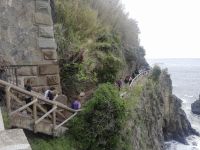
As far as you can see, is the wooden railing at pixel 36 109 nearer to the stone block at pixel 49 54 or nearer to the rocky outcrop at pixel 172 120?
the stone block at pixel 49 54

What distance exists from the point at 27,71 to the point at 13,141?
387 inches

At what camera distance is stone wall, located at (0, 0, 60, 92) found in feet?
40.5

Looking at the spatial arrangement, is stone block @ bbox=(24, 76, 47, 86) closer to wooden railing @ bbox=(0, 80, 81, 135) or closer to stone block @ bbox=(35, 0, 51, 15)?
wooden railing @ bbox=(0, 80, 81, 135)

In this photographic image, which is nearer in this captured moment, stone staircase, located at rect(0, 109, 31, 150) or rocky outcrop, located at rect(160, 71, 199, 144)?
stone staircase, located at rect(0, 109, 31, 150)

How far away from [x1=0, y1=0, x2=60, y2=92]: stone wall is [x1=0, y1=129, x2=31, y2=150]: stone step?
9447 mm

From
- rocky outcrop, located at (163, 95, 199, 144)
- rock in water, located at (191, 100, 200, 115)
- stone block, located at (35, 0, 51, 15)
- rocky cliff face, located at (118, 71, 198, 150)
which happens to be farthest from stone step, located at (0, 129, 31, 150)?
rock in water, located at (191, 100, 200, 115)

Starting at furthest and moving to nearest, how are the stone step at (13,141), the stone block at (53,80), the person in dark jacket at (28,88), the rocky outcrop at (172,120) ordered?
the rocky outcrop at (172,120), the stone block at (53,80), the person in dark jacket at (28,88), the stone step at (13,141)

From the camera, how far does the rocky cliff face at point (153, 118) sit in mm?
14422

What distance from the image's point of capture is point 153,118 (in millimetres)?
23094

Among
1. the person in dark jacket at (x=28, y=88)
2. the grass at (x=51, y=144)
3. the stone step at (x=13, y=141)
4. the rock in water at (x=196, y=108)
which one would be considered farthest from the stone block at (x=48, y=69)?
the rock in water at (x=196, y=108)

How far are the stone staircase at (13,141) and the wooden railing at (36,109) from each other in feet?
20.1

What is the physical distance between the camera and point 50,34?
12688 millimetres

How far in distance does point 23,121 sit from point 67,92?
245 inches

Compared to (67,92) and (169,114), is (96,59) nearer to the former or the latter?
(67,92)
